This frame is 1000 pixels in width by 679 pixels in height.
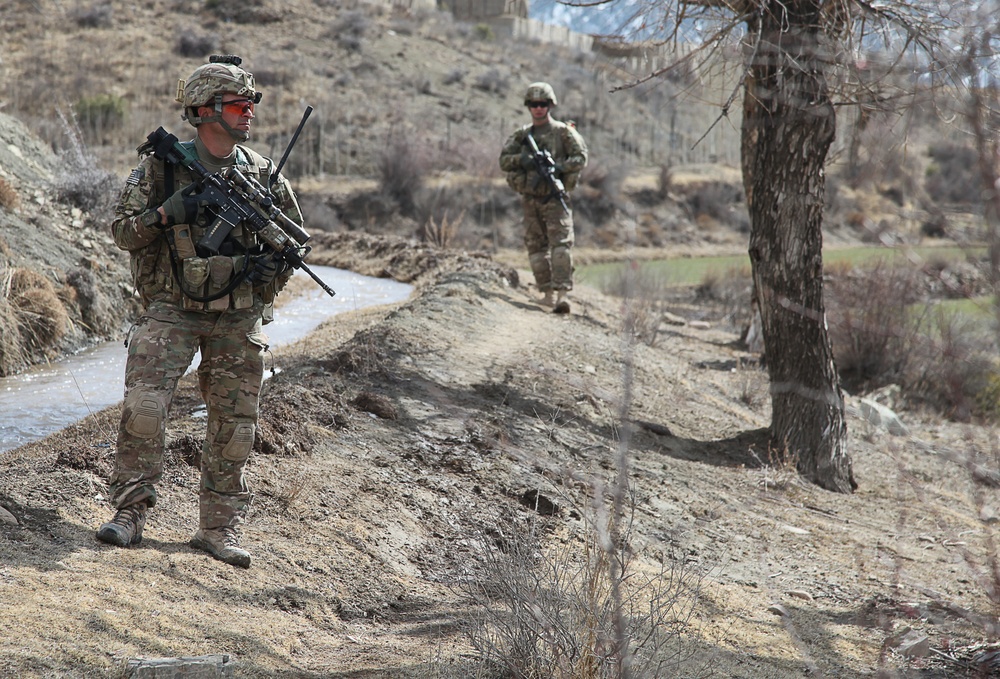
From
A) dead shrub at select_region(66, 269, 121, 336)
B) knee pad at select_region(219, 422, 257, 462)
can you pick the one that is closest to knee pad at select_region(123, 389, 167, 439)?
knee pad at select_region(219, 422, 257, 462)

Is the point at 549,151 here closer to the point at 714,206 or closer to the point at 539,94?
the point at 539,94

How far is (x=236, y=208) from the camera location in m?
4.04

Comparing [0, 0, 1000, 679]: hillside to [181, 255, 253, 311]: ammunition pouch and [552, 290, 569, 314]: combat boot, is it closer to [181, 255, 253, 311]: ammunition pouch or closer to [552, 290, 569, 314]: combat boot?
[552, 290, 569, 314]: combat boot

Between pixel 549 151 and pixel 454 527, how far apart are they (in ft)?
20.1

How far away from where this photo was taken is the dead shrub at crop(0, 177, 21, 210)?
10000 mm

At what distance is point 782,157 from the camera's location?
7199 millimetres

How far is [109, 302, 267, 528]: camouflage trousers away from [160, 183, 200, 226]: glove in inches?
14.6

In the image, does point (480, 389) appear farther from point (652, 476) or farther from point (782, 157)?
point (782, 157)

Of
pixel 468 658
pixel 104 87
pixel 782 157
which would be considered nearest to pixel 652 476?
pixel 782 157

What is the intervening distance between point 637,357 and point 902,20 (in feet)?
14.5

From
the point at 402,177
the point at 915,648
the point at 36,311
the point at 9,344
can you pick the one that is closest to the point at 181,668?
the point at 915,648

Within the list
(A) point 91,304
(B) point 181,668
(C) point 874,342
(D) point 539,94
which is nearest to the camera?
(B) point 181,668

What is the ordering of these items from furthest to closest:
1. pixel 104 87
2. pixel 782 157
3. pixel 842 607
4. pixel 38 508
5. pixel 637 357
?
pixel 104 87, pixel 637 357, pixel 782 157, pixel 842 607, pixel 38 508

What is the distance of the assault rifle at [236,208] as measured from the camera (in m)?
3.95
